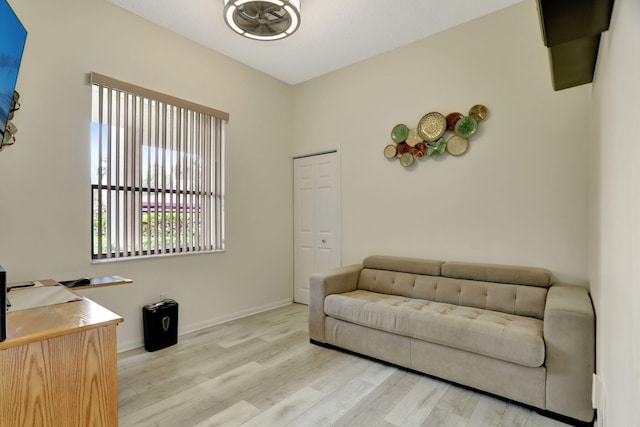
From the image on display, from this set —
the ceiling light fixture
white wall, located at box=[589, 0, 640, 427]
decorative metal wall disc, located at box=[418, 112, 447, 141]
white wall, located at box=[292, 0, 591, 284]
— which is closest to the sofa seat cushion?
white wall, located at box=[589, 0, 640, 427]

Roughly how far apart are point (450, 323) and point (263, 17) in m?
2.76

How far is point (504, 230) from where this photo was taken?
291cm

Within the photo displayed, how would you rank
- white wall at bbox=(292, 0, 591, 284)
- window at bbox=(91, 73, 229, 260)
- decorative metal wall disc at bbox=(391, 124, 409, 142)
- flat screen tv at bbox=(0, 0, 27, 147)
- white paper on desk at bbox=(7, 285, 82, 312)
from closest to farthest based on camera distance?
flat screen tv at bbox=(0, 0, 27, 147) → white paper on desk at bbox=(7, 285, 82, 312) → white wall at bbox=(292, 0, 591, 284) → window at bbox=(91, 73, 229, 260) → decorative metal wall disc at bbox=(391, 124, 409, 142)

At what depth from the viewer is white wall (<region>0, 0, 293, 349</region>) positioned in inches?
96.4

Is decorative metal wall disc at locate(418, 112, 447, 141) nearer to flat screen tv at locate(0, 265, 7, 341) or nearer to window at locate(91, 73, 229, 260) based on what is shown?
window at locate(91, 73, 229, 260)

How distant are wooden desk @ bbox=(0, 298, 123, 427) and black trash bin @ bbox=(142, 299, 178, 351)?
1.52 meters

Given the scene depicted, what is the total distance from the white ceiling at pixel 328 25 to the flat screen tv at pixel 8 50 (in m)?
1.50

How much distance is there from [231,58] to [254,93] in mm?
475

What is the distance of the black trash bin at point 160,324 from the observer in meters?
2.89

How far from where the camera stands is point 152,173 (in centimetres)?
315

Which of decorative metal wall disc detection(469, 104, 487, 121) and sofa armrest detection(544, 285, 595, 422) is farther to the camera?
decorative metal wall disc detection(469, 104, 487, 121)

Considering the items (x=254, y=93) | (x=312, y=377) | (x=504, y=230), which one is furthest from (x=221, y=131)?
(x=504, y=230)

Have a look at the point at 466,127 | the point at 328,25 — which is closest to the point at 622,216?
the point at 466,127

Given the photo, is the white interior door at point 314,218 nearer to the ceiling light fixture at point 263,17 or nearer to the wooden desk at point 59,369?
the ceiling light fixture at point 263,17
